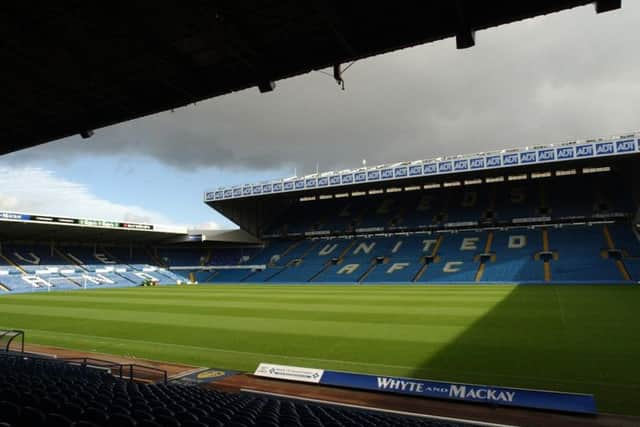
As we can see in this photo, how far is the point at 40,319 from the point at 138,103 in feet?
54.9

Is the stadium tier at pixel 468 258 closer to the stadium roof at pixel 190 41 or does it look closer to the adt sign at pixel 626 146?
the adt sign at pixel 626 146

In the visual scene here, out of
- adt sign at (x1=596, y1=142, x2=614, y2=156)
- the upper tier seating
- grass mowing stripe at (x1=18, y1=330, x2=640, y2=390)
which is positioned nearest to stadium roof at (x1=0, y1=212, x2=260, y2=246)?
the upper tier seating

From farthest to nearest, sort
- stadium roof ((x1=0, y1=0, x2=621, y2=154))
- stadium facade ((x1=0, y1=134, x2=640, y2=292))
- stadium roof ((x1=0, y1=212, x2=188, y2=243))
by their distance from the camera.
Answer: stadium roof ((x1=0, y1=212, x2=188, y2=243)), stadium facade ((x1=0, y1=134, x2=640, y2=292)), stadium roof ((x1=0, y1=0, x2=621, y2=154))

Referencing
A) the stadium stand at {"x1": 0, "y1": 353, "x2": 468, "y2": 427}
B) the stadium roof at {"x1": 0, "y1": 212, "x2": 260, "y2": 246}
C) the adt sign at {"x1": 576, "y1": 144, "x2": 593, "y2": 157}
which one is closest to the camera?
the stadium stand at {"x1": 0, "y1": 353, "x2": 468, "y2": 427}

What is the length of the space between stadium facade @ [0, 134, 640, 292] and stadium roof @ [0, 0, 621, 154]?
1258 inches

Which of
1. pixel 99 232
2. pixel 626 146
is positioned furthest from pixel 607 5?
pixel 99 232

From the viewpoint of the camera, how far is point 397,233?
165 ft

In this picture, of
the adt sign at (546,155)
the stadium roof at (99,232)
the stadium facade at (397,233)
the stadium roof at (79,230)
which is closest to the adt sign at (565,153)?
the stadium facade at (397,233)

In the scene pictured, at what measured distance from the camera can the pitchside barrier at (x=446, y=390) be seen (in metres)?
7.60

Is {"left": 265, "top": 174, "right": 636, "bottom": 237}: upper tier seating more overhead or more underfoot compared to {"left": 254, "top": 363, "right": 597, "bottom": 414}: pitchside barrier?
more overhead

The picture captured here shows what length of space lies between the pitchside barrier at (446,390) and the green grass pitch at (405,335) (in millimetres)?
825

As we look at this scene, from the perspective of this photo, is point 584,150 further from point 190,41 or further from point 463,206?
point 190,41

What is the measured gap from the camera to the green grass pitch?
393 inches

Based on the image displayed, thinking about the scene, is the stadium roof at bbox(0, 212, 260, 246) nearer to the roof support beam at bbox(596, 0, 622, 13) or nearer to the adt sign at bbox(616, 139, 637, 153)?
the adt sign at bbox(616, 139, 637, 153)
